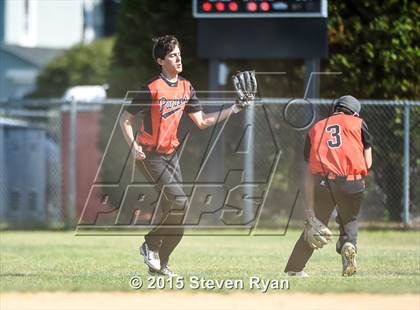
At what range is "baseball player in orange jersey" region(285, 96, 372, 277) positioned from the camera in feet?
32.1

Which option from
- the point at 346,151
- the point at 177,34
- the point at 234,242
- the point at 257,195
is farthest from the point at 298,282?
the point at 177,34

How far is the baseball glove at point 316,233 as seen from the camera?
9625mm

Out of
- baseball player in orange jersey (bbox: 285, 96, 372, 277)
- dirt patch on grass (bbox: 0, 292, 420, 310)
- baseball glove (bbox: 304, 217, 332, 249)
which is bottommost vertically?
dirt patch on grass (bbox: 0, 292, 420, 310)

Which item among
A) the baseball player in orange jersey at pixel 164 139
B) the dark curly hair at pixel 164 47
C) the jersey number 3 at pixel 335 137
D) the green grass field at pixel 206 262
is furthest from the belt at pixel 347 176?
the dark curly hair at pixel 164 47

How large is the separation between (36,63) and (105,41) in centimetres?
359

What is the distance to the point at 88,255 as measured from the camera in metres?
12.6

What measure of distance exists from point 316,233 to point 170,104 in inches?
74.5

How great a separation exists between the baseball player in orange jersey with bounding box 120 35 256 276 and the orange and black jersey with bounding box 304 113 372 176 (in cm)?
80

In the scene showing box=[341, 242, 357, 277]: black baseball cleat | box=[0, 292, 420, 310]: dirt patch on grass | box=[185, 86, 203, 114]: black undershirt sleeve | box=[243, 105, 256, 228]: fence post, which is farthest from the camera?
box=[243, 105, 256, 228]: fence post

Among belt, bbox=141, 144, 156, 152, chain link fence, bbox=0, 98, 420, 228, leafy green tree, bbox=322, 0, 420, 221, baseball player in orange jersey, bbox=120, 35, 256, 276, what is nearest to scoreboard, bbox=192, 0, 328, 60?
chain link fence, bbox=0, 98, 420, 228

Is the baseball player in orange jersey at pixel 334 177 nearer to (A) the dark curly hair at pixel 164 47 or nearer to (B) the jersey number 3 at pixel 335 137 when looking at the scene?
(B) the jersey number 3 at pixel 335 137

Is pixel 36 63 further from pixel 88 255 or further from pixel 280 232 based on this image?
pixel 88 255

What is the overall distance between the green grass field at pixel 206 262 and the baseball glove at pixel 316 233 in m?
0.34

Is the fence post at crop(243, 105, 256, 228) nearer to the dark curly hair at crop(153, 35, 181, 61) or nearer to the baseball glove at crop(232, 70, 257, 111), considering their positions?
the baseball glove at crop(232, 70, 257, 111)
